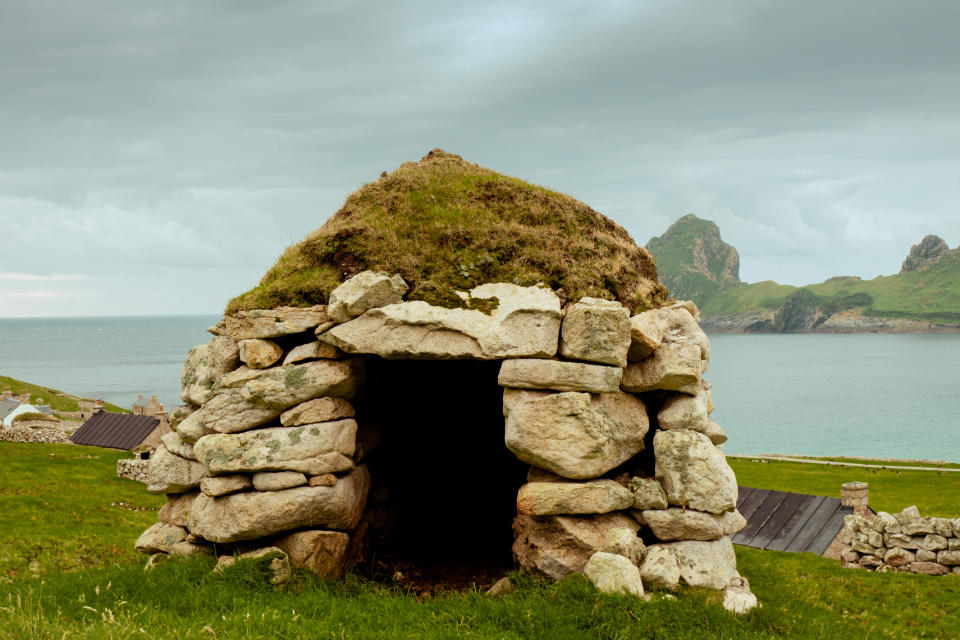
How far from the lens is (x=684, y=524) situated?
9742 mm

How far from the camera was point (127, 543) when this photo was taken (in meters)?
18.6

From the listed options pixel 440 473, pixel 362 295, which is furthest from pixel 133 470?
pixel 362 295

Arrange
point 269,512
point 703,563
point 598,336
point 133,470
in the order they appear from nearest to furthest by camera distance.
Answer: point 703,563 → point 269,512 → point 598,336 → point 133,470

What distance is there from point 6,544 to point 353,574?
1126 centimetres

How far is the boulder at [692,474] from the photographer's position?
9.85 metres

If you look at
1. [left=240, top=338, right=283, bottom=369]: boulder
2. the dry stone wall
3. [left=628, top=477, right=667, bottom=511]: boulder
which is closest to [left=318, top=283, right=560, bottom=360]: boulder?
the dry stone wall

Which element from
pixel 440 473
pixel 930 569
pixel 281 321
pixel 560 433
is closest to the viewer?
pixel 560 433

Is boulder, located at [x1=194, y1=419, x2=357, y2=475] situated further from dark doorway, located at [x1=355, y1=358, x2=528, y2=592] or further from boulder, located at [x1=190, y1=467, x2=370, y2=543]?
dark doorway, located at [x1=355, y1=358, x2=528, y2=592]

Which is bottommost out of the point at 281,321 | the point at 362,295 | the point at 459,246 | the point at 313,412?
the point at 313,412

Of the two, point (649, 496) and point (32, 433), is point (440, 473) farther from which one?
point (32, 433)

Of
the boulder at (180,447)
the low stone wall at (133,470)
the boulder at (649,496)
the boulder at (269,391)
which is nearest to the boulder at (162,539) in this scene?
the boulder at (180,447)

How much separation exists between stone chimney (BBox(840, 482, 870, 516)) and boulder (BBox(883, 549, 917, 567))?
138 inches

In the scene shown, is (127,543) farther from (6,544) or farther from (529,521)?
(529,521)

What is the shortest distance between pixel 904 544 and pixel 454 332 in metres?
16.4
